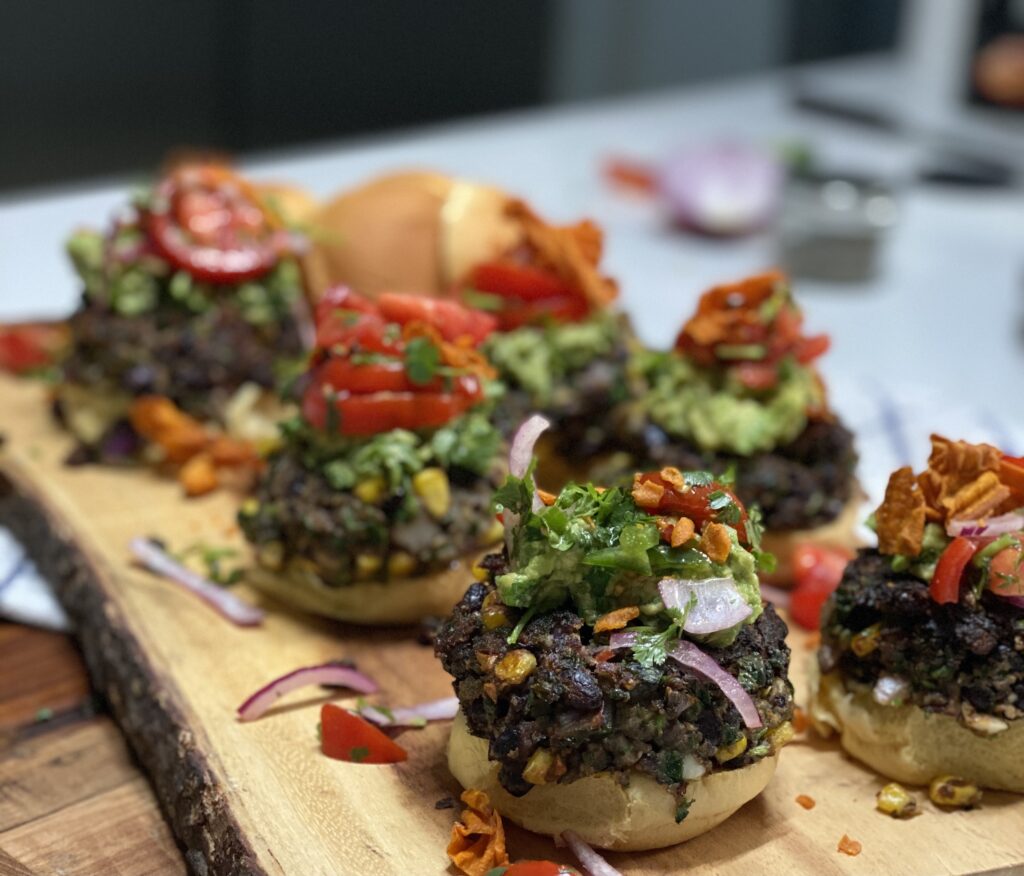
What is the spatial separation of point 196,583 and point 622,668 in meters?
1.56

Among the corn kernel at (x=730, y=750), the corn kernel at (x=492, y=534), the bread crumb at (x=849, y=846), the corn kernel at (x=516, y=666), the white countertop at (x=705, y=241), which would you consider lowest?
the white countertop at (x=705, y=241)

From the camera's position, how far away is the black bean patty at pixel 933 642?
10.1ft

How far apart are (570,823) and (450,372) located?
1309 millimetres

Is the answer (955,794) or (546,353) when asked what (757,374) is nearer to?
(546,353)

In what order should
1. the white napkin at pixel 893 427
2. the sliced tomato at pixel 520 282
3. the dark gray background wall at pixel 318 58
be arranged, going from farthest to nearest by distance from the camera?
the dark gray background wall at pixel 318 58, the white napkin at pixel 893 427, the sliced tomato at pixel 520 282

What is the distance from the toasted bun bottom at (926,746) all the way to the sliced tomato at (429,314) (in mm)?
1414

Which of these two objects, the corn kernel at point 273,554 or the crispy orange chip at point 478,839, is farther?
the corn kernel at point 273,554

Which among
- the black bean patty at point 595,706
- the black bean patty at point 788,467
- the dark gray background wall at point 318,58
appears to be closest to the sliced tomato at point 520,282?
the black bean patty at point 788,467

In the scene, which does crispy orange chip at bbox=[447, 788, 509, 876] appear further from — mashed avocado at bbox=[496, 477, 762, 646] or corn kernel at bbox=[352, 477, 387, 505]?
corn kernel at bbox=[352, 477, 387, 505]

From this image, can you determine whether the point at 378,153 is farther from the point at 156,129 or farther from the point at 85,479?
the point at 85,479

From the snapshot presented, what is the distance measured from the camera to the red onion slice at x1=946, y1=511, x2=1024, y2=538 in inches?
124

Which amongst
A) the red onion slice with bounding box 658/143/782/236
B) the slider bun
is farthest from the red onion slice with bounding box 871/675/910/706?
the red onion slice with bounding box 658/143/782/236

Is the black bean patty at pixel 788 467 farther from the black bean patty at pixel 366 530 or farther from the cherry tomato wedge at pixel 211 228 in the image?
the cherry tomato wedge at pixel 211 228

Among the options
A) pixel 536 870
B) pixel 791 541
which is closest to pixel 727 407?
pixel 791 541
